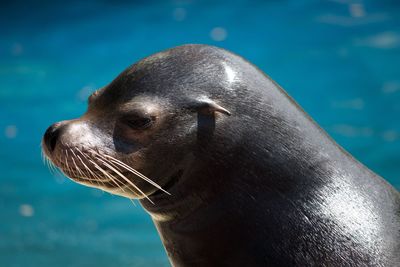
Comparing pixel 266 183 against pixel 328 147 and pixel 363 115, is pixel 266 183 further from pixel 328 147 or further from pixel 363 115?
pixel 363 115

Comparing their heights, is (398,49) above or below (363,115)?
above

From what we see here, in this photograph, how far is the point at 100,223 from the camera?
8984mm

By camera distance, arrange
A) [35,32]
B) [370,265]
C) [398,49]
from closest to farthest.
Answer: [370,265] < [398,49] < [35,32]

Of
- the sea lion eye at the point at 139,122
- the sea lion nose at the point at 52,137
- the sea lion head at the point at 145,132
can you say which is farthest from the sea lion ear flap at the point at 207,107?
the sea lion nose at the point at 52,137

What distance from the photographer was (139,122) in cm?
283

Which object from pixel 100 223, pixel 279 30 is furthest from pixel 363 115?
pixel 100 223

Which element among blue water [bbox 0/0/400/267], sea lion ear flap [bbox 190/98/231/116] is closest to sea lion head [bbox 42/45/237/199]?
sea lion ear flap [bbox 190/98/231/116]

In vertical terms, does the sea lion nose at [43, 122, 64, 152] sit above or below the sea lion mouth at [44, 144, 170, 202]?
above

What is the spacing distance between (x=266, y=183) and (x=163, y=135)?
44cm

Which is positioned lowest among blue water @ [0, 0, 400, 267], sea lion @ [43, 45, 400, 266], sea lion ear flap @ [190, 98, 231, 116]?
sea lion @ [43, 45, 400, 266]

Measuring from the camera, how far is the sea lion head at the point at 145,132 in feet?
9.33

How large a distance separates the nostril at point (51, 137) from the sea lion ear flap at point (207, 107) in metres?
0.54

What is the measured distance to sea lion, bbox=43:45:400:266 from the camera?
9.08ft

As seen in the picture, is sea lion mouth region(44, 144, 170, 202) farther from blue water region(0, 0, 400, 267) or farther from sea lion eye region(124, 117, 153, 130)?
blue water region(0, 0, 400, 267)
